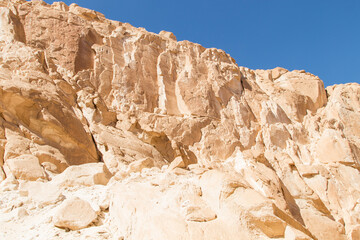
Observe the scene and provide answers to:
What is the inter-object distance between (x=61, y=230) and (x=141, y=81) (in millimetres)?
11998

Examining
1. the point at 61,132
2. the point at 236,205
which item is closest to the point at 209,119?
the point at 61,132

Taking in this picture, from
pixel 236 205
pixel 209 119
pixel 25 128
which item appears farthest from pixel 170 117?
pixel 236 205

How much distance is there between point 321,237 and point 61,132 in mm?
7436

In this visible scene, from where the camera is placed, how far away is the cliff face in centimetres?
458

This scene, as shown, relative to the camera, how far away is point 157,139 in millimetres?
13406

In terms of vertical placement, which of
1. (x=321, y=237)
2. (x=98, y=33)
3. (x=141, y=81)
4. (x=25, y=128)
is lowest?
(x=321, y=237)

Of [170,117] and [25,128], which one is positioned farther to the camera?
[170,117]

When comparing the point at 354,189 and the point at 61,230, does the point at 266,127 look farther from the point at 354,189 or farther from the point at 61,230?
the point at 61,230

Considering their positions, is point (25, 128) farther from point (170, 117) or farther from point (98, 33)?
point (98, 33)

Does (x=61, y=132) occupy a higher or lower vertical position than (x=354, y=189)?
higher

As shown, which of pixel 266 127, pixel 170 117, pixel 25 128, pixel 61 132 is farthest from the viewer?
pixel 266 127

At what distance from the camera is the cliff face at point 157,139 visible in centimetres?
458

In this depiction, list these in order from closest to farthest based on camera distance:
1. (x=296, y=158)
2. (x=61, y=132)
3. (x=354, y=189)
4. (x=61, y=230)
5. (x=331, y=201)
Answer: (x=61, y=230)
(x=61, y=132)
(x=331, y=201)
(x=354, y=189)
(x=296, y=158)

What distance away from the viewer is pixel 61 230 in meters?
4.38
